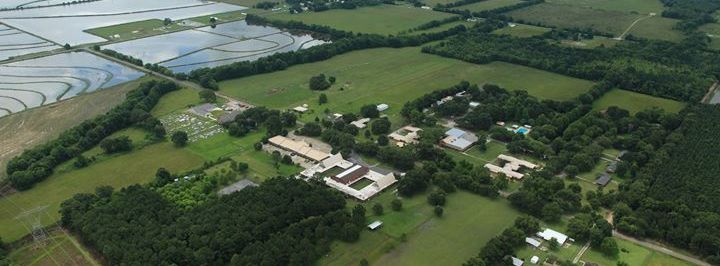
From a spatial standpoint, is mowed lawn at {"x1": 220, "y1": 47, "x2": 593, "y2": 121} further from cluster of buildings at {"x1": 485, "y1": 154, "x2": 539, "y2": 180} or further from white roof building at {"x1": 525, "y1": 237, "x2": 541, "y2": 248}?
white roof building at {"x1": 525, "y1": 237, "x2": 541, "y2": 248}

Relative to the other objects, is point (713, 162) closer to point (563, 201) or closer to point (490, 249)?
point (563, 201)

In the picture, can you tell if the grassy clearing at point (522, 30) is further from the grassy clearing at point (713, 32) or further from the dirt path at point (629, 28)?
the grassy clearing at point (713, 32)

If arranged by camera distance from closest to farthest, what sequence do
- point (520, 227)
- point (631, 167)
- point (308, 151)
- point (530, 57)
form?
point (520, 227) < point (631, 167) < point (308, 151) < point (530, 57)

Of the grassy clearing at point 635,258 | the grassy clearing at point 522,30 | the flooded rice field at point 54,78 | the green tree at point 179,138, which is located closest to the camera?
the grassy clearing at point 635,258

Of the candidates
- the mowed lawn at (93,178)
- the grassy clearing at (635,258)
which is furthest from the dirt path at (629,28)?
the mowed lawn at (93,178)

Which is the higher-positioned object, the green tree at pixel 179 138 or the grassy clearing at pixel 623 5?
the grassy clearing at pixel 623 5

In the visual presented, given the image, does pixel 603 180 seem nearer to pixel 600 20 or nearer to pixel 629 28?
pixel 629 28

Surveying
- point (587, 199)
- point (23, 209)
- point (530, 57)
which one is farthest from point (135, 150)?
point (530, 57)

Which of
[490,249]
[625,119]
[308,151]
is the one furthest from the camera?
[625,119]
